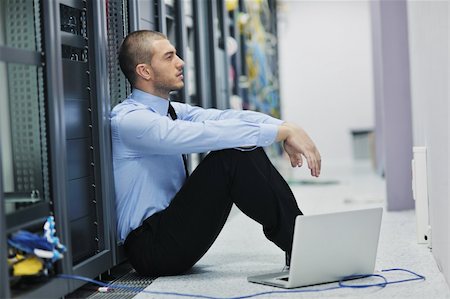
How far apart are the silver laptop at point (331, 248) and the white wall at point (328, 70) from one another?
8681mm

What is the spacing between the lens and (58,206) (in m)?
2.31

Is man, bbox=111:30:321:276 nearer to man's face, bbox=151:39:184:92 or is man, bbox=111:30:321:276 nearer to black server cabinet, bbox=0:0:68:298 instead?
man's face, bbox=151:39:184:92

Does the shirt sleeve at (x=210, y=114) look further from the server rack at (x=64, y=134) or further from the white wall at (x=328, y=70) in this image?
the white wall at (x=328, y=70)

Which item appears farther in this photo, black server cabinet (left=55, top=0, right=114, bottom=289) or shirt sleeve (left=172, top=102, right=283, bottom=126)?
shirt sleeve (left=172, top=102, right=283, bottom=126)

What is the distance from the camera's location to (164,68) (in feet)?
9.38

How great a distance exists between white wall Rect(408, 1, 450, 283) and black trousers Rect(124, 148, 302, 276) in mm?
485

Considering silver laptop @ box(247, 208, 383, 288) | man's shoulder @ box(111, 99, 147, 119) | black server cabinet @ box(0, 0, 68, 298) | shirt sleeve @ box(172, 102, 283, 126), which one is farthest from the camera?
shirt sleeve @ box(172, 102, 283, 126)

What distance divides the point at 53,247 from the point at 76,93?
22.6 inches

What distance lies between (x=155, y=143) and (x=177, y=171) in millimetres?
276

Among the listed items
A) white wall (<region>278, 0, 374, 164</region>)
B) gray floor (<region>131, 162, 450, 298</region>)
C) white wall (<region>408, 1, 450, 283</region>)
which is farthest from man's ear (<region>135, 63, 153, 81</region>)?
white wall (<region>278, 0, 374, 164</region>)

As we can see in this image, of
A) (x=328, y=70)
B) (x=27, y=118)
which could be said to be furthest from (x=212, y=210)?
(x=328, y=70)

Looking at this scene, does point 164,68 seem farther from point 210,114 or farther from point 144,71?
point 210,114

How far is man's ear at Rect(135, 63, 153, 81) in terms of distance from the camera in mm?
2852

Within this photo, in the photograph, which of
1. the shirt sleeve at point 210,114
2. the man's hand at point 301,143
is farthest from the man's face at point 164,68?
the man's hand at point 301,143
